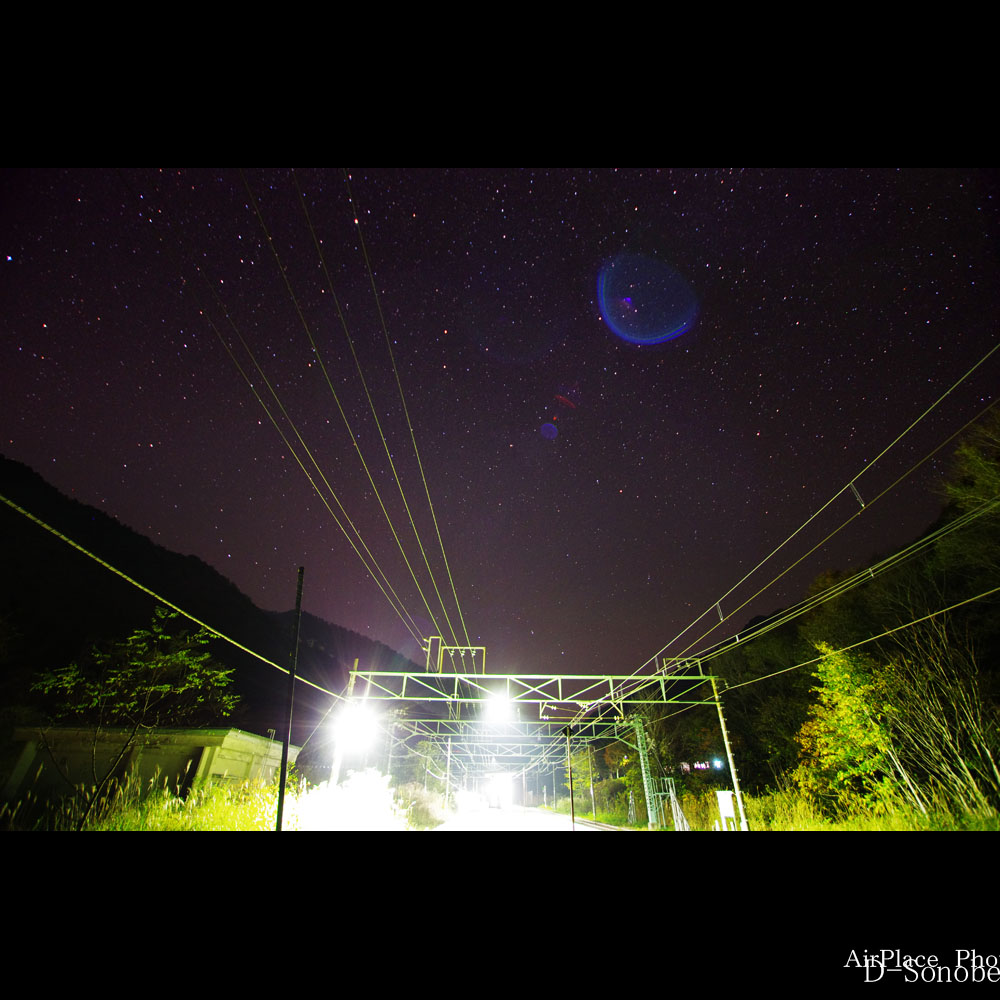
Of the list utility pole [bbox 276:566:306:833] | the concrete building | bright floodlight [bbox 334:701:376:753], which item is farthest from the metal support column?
utility pole [bbox 276:566:306:833]

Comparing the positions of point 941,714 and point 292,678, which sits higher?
point 292,678

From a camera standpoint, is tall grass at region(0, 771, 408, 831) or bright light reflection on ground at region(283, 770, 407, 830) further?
bright light reflection on ground at region(283, 770, 407, 830)

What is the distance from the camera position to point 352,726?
14281mm

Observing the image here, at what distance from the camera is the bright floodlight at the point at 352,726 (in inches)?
554

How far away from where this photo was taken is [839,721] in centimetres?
1596

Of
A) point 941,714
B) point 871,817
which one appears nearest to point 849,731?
point 941,714

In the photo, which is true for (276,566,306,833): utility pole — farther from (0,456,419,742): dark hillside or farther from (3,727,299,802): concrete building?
(3,727,299,802): concrete building

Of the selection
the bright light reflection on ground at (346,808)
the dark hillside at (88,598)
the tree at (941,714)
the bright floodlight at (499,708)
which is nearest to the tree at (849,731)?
the tree at (941,714)

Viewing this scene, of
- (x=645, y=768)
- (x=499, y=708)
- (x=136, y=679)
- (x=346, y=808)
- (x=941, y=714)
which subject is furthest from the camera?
(x=645, y=768)

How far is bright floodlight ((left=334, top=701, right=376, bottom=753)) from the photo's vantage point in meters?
14.1

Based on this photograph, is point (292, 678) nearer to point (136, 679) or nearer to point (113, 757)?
point (136, 679)

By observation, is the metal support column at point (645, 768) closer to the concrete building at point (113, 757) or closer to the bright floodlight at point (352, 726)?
the bright floodlight at point (352, 726)
